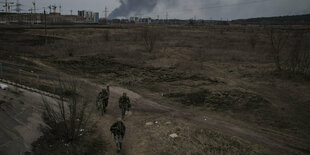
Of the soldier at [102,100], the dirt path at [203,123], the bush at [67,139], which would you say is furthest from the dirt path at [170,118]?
the bush at [67,139]

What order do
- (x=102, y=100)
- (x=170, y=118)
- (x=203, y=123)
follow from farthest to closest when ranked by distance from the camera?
1. (x=170, y=118)
2. (x=102, y=100)
3. (x=203, y=123)

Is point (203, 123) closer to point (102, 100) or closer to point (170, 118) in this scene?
point (170, 118)

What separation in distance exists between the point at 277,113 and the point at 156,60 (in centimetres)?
1512

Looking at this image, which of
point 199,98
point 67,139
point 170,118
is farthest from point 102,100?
point 199,98

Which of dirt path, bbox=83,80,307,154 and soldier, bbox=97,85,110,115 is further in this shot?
soldier, bbox=97,85,110,115

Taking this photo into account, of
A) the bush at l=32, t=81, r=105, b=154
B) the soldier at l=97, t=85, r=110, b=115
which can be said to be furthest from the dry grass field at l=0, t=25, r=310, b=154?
the bush at l=32, t=81, r=105, b=154

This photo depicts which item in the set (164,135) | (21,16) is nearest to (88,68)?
(164,135)

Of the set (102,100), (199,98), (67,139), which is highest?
(102,100)

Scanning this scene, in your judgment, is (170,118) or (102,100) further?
(170,118)

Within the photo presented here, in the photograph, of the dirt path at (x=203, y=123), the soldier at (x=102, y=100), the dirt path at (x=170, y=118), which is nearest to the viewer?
the dirt path at (x=170, y=118)

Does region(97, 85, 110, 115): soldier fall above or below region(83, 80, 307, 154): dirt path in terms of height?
above

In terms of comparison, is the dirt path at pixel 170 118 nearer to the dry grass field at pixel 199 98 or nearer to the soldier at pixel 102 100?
the dry grass field at pixel 199 98

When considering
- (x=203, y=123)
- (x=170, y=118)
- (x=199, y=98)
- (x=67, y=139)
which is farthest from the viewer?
Answer: (x=199, y=98)

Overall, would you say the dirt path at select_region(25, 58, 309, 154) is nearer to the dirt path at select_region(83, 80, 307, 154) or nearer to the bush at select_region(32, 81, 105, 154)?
the dirt path at select_region(83, 80, 307, 154)
